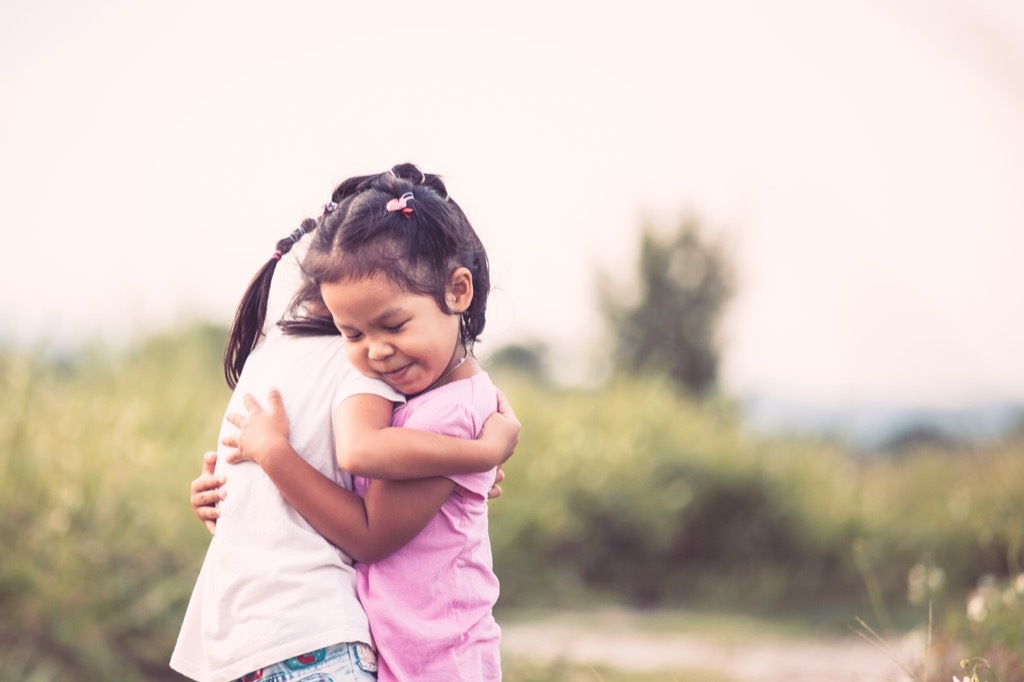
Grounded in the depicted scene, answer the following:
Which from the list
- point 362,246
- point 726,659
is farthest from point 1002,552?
point 362,246

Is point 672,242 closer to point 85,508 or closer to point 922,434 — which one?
point 922,434

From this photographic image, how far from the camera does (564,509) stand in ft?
21.6

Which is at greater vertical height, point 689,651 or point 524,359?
point 524,359

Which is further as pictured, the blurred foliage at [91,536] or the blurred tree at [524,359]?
the blurred tree at [524,359]

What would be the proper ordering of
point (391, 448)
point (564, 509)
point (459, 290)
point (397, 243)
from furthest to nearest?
1. point (564, 509)
2. point (459, 290)
3. point (397, 243)
4. point (391, 448)

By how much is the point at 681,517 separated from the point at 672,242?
3867mm

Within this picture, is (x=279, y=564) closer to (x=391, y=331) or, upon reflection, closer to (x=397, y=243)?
(x=391, y=331)

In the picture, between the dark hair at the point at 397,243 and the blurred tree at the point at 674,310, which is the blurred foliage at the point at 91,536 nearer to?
the dark hair at the point at 397,243

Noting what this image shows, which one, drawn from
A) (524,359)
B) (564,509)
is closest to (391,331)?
(564,509)

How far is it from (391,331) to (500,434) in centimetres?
27

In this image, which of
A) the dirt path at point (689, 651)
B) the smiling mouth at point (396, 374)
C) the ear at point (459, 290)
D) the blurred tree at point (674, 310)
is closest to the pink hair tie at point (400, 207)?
the ear at point (459, 290)

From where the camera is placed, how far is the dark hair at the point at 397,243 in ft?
6.21

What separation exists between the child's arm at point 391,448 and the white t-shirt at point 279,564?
0.04m

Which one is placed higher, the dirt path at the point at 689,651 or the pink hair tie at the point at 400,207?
the pink hair tie at the point at 400,207
